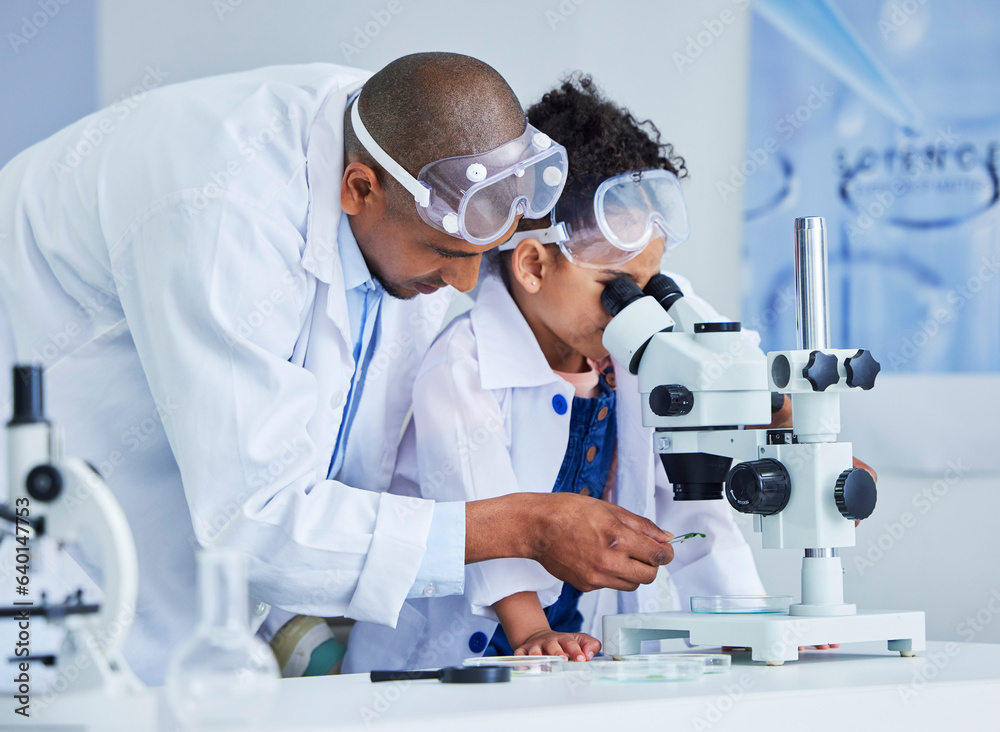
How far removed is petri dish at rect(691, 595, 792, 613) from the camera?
4.63 feet

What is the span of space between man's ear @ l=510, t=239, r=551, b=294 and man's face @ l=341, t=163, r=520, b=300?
0.23 meters

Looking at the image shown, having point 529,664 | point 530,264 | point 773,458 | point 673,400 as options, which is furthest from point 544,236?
point 529,664

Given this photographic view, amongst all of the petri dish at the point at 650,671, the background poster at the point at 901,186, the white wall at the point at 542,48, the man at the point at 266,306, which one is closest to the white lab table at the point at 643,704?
the petri dish at the point at 650,671

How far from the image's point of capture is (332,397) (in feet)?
4.92

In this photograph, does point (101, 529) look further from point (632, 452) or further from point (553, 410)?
point (632, 452)

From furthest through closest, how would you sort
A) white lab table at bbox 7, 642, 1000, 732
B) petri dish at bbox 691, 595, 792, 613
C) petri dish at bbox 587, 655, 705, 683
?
petri dish at bbox 691, 595, 792, 613 → petri dish at bbox 587, 655, 705, 683 → white lab table at bbox 7, 642, 1000, 732

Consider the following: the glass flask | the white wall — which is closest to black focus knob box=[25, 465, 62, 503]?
the glass flask

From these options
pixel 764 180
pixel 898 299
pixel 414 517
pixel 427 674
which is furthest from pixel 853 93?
pixel 427 674

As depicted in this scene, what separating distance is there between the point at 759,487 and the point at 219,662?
31.0 inches

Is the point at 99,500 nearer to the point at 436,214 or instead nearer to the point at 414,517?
the point at 414,517

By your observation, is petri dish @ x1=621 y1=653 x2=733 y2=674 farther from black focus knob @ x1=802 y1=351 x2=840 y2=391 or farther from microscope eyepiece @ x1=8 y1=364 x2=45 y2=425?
microscope eyepiece @ x1=8 y1=364 x2=45 y2=425

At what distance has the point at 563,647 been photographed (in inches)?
55.3

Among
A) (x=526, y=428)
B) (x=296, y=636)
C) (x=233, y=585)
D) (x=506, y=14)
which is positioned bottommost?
(x=296, y=636)

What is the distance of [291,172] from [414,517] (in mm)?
559
